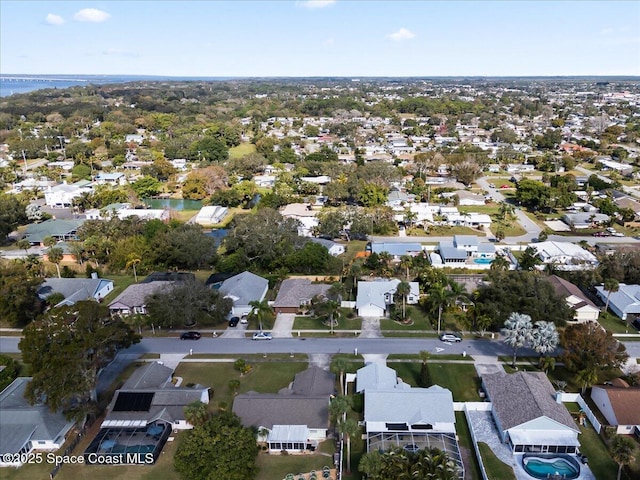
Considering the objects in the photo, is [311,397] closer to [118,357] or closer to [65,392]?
[65,392]

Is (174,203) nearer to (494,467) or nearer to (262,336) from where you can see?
(262,336)

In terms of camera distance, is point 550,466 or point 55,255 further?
point 55,255

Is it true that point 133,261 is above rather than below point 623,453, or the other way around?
below

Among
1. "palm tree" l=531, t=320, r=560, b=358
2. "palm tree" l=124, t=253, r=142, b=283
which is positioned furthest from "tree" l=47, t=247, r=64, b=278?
"palm tree" l=531, t=320, r=560, b=358

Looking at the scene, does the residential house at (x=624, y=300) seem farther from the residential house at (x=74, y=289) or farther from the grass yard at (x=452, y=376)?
the residential house at (x=74, y=289)

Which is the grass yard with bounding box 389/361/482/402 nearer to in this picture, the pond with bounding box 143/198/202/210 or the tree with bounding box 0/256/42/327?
the tree with bounding box 0/256/42/327

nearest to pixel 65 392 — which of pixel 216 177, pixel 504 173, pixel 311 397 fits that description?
pixel 311 397

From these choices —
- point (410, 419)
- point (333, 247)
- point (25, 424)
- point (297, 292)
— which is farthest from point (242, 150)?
point (410, 419)
